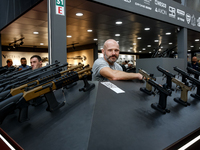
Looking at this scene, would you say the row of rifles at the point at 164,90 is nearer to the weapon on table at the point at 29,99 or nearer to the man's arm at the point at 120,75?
the man's arm at the point at 120,75

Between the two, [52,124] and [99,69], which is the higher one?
[99,69]

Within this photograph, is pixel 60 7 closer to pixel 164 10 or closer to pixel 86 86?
pixel 86 86

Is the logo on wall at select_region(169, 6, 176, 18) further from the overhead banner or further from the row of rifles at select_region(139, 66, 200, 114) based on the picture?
the row of rifles at select_region(139, 66, 200, 114)

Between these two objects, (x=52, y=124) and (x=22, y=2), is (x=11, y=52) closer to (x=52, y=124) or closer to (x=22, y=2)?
(x=22, y=2)

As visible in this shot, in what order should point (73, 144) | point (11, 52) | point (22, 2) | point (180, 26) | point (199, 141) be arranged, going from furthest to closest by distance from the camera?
1. point (11, 52)
2. point (180, 26)
3. point (22, 2)
4. point (199, 141)
5. point (73, 144)

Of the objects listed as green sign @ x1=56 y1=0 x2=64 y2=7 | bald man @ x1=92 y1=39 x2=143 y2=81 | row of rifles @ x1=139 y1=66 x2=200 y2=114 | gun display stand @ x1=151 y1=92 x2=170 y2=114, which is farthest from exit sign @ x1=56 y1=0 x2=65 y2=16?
gun display stand @ x1=151 y1=92 x2=170 y2=114

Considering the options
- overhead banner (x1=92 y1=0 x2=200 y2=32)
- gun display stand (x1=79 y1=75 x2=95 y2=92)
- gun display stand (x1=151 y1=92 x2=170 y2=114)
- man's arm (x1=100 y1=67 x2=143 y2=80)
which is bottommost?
gun display stand (x1=151 y1=92 x2=170 y2=114)

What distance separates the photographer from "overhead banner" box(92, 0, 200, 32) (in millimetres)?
3822

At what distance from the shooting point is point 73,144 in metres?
0.74

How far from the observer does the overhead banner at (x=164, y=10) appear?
3822 mm

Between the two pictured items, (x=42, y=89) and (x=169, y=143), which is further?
(x=42, y=89)

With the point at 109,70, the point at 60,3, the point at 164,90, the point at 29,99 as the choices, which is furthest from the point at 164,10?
the point at 29,99

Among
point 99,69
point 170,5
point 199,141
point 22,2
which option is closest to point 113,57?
point 99,69

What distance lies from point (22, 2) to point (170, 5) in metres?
4.13
